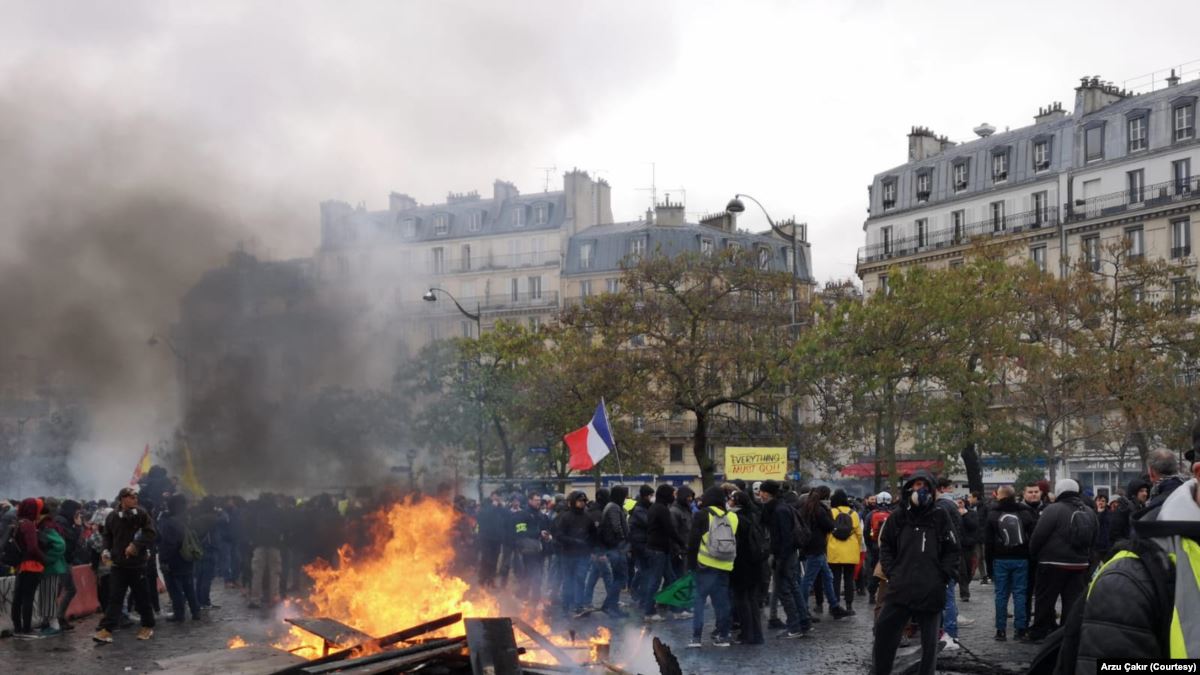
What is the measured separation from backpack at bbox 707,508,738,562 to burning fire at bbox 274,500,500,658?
8.05ft

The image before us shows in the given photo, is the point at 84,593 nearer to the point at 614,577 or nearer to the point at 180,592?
the point at 180,592

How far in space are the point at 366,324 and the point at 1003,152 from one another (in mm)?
40886

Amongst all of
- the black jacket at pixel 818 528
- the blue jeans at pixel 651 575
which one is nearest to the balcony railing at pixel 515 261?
the blue jeans at pixel 651 575

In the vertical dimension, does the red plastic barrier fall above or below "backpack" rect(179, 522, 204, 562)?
below

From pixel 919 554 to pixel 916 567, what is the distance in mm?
104

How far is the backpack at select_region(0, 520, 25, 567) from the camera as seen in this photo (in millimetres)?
14922

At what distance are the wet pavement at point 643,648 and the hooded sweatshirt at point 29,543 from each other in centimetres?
95

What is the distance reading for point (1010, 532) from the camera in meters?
13.8

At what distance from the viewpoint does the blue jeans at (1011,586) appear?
550 inches

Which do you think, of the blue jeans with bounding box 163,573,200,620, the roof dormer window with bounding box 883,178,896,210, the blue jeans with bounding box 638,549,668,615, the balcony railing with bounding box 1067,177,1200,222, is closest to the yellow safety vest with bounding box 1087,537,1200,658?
the blue jeans with bounding box 638,549,668,615

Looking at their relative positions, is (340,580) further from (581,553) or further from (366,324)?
(366,324)

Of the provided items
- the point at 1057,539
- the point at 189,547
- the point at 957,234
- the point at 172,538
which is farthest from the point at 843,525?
the point at 957,234

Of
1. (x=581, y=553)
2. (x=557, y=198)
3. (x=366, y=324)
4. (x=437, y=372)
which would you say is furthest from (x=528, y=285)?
(x=581, y=553)

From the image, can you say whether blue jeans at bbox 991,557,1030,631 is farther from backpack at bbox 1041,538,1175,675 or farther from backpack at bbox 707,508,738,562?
backpack at bbox 1041,538,1175,675
